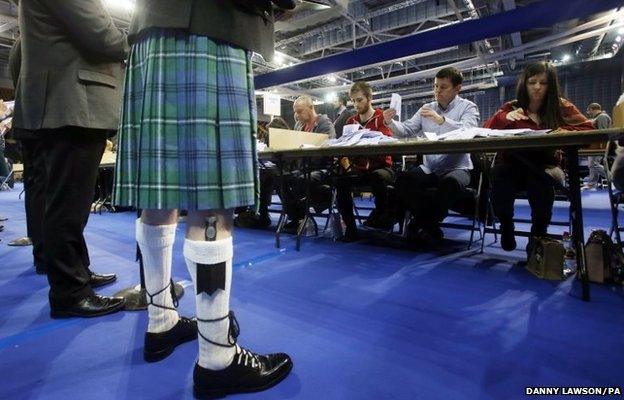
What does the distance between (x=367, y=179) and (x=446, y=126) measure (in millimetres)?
647

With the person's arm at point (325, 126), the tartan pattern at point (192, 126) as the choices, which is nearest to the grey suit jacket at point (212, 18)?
the tartan pattern at point (192, 126)

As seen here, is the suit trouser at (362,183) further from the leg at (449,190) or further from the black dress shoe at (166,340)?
the black dress shoe at (166,340)

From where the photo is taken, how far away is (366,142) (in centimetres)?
209

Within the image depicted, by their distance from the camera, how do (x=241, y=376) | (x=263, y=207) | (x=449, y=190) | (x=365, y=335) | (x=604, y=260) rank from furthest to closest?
(x=263, y=207), (x=449, y=190), (x=604, y=260), (x=365, y=335), (x=241, y=376)

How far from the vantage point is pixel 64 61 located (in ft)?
4.17

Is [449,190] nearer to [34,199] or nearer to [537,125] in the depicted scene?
[537,125]

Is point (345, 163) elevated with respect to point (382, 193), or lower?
elevated

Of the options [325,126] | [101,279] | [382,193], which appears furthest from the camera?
[325,126]

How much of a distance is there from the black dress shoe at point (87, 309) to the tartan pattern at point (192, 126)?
77 centimetres

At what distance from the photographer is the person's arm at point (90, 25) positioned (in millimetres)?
1212

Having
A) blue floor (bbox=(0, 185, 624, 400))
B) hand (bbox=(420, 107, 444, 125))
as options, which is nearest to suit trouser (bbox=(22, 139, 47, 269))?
blue floor (bbox=(0, 185, 624, 400))

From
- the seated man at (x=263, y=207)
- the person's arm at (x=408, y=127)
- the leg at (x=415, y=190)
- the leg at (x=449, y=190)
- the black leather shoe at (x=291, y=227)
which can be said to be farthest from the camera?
the seated man at (x=263, y=207)

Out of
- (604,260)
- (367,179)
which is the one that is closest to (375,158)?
(367,179)

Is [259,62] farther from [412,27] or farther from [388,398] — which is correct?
[388,398]
